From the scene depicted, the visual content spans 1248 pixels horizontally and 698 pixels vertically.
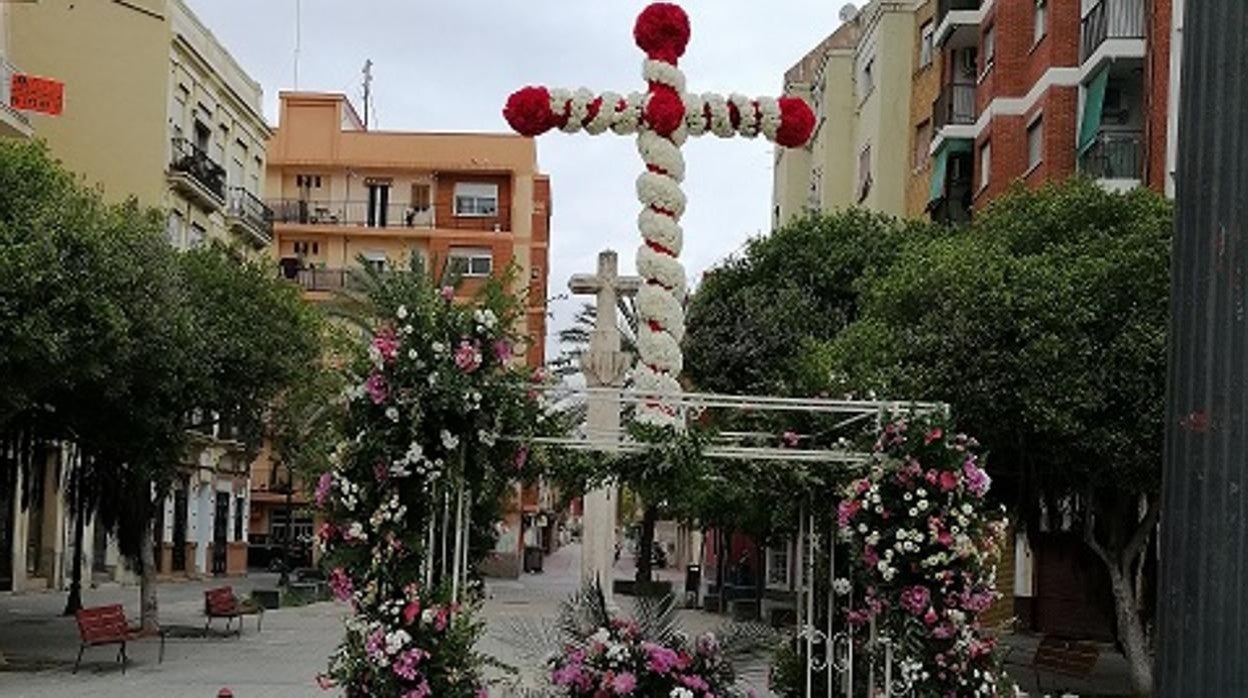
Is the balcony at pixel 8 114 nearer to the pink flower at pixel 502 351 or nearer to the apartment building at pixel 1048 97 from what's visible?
the apartment building at pixel 1048 97

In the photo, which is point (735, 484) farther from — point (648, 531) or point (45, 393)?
point (648, 531)

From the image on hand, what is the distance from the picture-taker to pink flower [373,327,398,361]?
33.8 feet

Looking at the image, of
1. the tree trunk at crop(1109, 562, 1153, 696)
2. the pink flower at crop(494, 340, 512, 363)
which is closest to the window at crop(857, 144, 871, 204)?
the tree trunk at crop(1109, 562, 1153, 696)

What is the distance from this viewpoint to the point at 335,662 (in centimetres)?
1074

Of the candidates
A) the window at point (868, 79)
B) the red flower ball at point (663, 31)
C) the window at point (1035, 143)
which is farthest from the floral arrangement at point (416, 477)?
the window at point (868, 79)

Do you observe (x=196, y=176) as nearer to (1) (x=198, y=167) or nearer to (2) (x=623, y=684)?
(1) (x=198, y=167)

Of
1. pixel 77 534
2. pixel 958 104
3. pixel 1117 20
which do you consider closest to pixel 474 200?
pixel 958 104

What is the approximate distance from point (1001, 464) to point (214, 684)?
10.4m

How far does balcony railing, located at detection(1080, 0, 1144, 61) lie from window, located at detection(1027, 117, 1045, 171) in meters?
2.48

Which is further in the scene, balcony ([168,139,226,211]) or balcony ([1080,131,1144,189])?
balcony ([168,139,226,211])

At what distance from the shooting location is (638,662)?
35.7ft

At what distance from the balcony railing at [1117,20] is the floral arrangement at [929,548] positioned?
20.8 meters

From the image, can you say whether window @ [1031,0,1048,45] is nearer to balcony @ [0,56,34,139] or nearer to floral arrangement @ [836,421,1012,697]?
balcony @ [0,56,34,139]

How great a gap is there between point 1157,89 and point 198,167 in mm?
25817
